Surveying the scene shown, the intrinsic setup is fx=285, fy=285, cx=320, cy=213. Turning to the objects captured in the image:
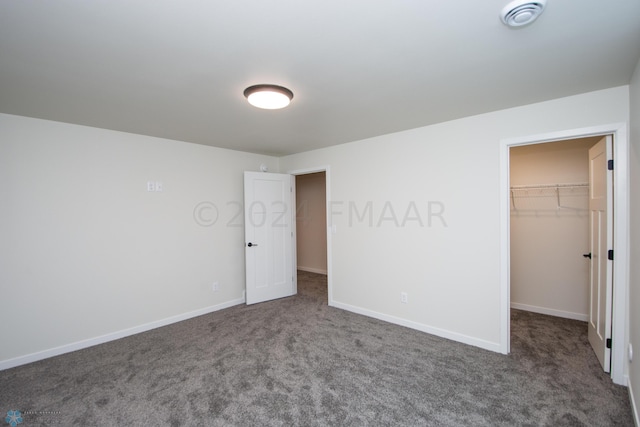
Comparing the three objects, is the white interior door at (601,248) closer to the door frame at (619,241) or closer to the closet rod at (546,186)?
the door frame at (619,241)

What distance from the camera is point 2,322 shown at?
258 centimetres

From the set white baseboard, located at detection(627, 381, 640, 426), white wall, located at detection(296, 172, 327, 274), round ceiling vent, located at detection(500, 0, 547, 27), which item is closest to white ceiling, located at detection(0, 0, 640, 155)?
round ceiling vent, located at detection(500, 0, 547, 27)

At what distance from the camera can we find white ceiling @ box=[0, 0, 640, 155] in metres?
1.33

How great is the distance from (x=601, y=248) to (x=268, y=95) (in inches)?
120

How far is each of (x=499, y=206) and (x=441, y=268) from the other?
0.86 meters

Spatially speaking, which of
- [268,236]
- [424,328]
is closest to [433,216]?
[424,328]

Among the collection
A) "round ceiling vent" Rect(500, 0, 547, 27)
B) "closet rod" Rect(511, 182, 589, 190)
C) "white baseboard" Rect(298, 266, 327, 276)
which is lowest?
"white baseboard" Rect(298, 266, 327, 276)

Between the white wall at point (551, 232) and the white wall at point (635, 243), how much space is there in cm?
162

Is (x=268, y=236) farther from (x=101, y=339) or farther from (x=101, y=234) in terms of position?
(x=101, y=339)

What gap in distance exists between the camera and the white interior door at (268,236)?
4238 millimetres

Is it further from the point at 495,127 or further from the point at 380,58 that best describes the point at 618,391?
the point at 380,58

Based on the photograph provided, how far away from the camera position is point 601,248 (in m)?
2.45

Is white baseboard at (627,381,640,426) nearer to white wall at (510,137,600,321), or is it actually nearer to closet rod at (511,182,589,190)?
white wall at (510,137,600,321)

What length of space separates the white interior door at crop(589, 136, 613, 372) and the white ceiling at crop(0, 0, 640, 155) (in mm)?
680
